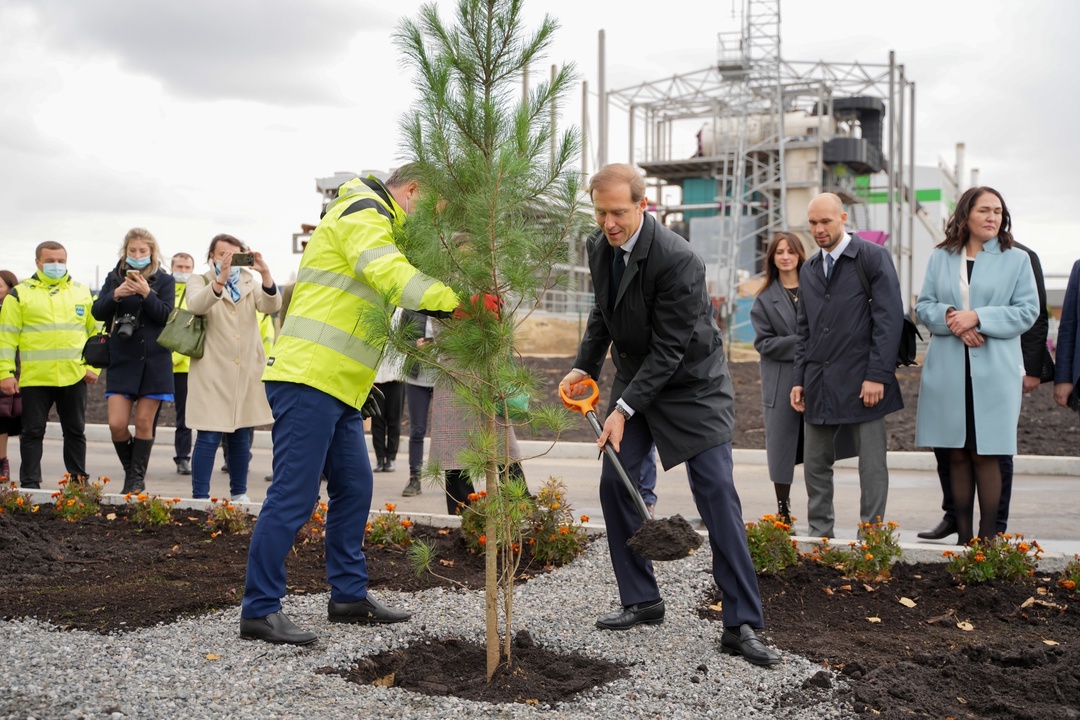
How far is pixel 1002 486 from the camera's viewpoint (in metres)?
6.39

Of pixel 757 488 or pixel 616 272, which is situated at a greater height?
pixel 616 272

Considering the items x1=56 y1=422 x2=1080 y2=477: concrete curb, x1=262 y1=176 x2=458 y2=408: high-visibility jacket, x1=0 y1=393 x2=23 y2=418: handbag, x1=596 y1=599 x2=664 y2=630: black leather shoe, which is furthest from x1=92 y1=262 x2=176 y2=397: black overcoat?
x1=596 y1=599 x2=664 y2=630: black leather shoe

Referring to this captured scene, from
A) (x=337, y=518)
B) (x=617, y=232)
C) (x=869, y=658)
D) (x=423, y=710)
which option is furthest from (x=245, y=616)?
(x=869, y=658)

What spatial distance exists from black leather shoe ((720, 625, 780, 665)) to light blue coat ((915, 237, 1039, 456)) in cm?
245

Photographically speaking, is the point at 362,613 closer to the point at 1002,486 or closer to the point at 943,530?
the point at 943,530

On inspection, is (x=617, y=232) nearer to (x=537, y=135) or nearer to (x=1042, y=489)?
(x=537, y=135)

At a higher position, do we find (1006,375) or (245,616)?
(1006,375)

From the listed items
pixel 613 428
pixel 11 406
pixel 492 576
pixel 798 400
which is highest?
pixel 613 428

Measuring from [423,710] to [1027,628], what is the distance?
2.83m

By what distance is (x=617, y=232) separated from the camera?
13.6 feet

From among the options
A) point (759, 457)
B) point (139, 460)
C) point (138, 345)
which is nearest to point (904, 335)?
point (759, 457)

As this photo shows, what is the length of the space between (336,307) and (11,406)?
5.57 metres

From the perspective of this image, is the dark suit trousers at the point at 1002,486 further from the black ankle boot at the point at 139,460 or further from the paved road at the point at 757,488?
the black ankle boot at the point at 139,460

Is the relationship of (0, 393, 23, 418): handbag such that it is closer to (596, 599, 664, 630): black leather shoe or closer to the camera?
the camera
